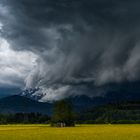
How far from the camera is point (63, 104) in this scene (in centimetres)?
18750

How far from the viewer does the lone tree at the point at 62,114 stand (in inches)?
7072

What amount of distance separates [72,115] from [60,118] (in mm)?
6145

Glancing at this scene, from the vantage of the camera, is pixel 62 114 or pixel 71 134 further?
pixel 62 114

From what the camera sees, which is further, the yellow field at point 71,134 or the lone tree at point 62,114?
the lone tree at point 62,114

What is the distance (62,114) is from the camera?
18338cm

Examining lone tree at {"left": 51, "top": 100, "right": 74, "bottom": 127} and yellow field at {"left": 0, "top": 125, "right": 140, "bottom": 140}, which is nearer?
yellow field at {"left": 0, "top": 125, "right": 140, "bottom": 140}

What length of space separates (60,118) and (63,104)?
29.0 feet

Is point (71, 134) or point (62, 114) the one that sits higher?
point (62, 114)

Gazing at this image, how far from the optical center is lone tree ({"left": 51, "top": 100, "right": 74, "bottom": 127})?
17962 centimetres

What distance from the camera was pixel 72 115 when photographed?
183 m

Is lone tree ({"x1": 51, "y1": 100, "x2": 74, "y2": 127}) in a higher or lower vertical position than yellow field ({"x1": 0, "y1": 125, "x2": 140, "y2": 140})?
higher

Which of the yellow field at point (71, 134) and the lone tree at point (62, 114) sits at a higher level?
the lone tree at point (62, 114)

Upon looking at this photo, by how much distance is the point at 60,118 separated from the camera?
595 feet
